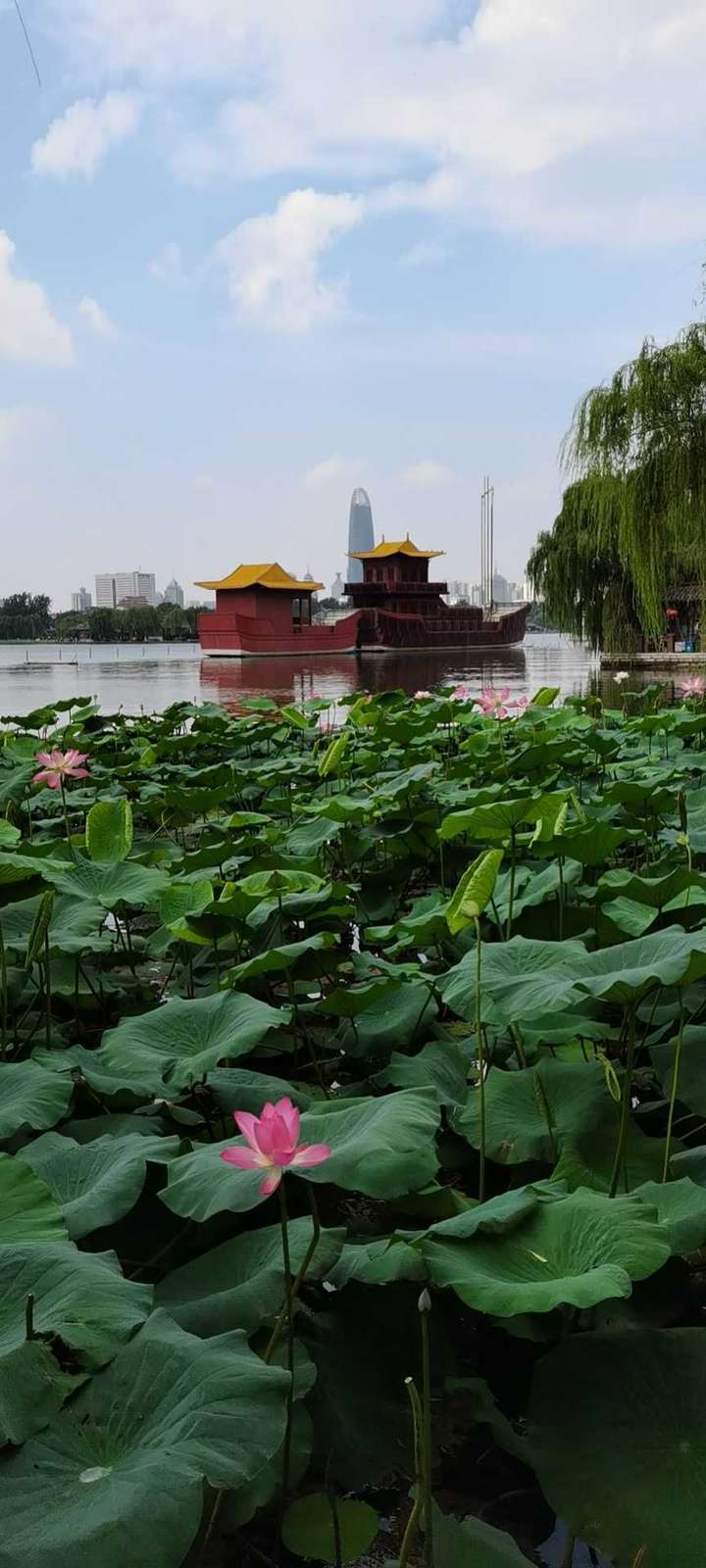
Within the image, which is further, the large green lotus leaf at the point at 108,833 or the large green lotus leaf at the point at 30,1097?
the large green lotus leaf at the point at 108,833

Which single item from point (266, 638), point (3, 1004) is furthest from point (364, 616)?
point (3, 1004)

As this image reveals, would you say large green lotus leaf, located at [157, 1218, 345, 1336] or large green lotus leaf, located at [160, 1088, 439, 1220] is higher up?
large green lotus leaf, located at [160, 1088, 439, 1220]

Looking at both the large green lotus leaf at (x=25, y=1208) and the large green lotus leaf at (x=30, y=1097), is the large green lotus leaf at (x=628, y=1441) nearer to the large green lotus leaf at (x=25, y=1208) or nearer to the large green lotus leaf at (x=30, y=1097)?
the large green lotus leaf at (x=25, y=1208)

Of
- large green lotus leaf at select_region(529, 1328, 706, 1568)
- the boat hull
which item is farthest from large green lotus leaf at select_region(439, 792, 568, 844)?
the boat hull

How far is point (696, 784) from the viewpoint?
3094 millimetres

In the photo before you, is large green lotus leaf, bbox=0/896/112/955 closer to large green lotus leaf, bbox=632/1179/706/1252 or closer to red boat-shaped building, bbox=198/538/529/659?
large green lotus leaf, bbox=632/1179/706/1252

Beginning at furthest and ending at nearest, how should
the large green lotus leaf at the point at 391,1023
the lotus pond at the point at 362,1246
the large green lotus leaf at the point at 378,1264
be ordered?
the large green lotus leaf at the point at 391,1023
the large green lotus leaf at the point at 378,1264
the lotus pond at the point at 362,1246

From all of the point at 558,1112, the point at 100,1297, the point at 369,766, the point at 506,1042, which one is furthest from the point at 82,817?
the point at 100,1297

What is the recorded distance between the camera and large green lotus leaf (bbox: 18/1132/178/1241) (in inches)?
34.4

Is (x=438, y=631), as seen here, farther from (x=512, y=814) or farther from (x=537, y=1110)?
(x=537, y=1110)

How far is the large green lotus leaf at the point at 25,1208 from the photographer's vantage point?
0.81 m

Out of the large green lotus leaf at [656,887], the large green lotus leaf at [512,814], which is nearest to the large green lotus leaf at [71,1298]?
the large green lotus leaf at [656,887]

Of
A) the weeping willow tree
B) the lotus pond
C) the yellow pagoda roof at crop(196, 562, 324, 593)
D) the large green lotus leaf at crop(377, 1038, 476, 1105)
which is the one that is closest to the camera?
the lotus pond

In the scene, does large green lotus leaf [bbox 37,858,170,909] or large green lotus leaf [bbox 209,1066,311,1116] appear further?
large green lotus leaf [bbox 37,858,170,909]
